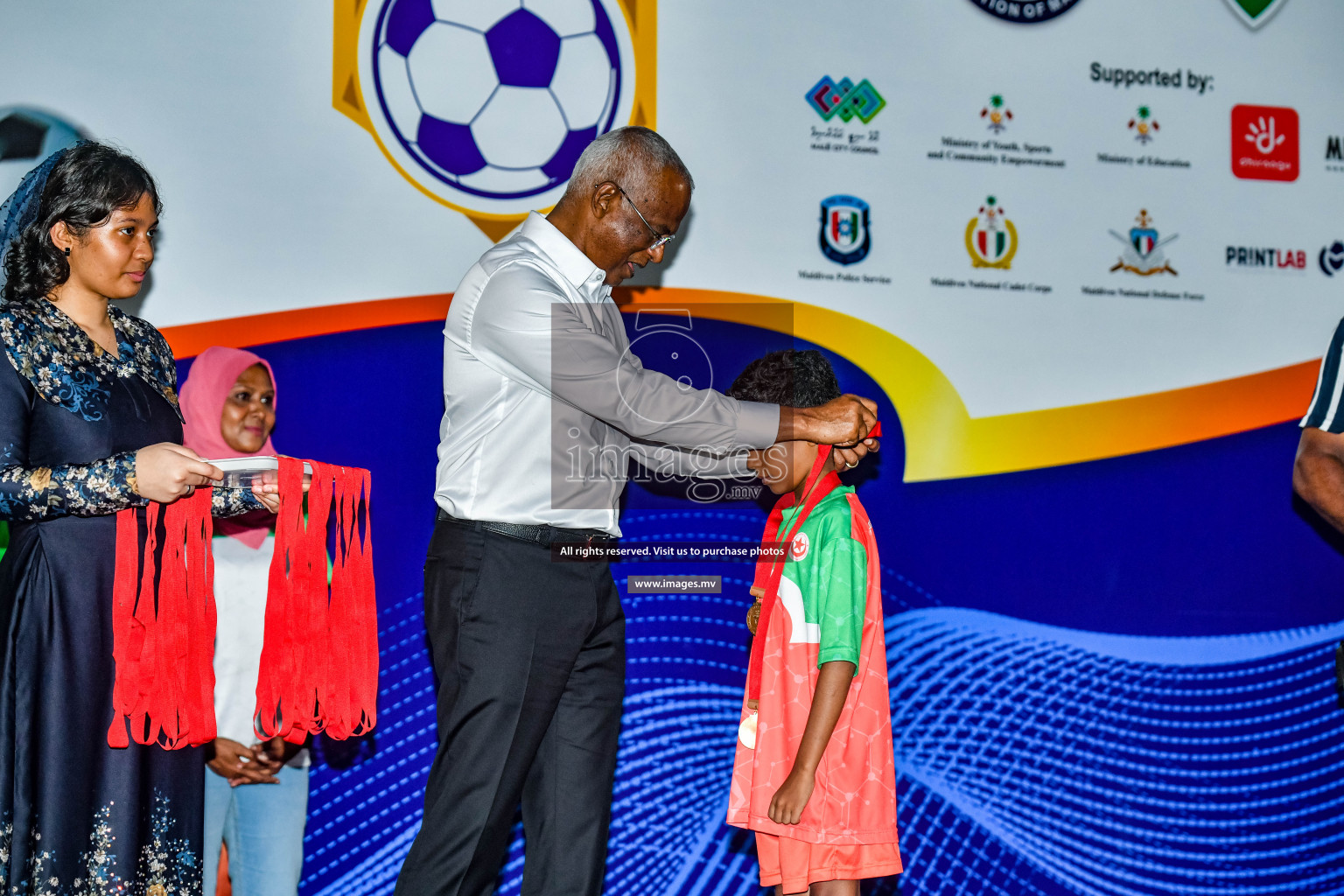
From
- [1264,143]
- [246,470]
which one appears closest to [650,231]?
[246,470]

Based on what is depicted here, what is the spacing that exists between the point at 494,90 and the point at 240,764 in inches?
80.2

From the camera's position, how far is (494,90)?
310 cm

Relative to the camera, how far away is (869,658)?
7.43ft

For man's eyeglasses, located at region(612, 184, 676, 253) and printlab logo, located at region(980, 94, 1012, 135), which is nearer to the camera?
man's eyeglasses, located at region(612, 184, 676, 253)

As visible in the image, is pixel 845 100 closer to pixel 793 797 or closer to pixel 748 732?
pixel 748 732

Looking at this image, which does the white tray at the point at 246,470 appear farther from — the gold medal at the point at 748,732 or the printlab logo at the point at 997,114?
the printlab logo at the point at 997,114

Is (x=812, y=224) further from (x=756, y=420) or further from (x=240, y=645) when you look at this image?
(x=240, y=645)

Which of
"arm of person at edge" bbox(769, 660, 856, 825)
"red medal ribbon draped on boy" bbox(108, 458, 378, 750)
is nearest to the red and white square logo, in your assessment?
"arm of person at edge" bbox(769, 660, 856, 825)

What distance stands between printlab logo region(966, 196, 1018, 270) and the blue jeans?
2608 millimetres

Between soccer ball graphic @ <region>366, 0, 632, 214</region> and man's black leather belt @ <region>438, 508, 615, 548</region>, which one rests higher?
soccer ball graphic @ <region>366, 0, 632, 214</region>

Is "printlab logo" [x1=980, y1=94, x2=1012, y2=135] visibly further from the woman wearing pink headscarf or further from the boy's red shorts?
the woman wearing pink headscarf

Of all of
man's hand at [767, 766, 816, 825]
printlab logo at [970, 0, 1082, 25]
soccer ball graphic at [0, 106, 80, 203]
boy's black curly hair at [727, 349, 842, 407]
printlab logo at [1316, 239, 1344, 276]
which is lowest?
man's hand at [767, 766, 816, 825]

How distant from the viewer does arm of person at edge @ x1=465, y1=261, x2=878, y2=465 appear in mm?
1982

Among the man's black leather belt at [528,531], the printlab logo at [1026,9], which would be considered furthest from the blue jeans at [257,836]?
the printlab logo at [1026,9]
